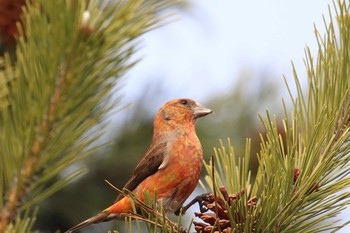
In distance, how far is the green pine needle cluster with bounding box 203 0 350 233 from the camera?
172 cm

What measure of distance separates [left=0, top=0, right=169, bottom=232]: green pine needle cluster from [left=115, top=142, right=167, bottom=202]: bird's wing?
2.09 m

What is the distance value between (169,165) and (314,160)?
6.16ft

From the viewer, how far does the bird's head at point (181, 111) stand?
12.8ft

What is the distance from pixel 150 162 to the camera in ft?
12.0

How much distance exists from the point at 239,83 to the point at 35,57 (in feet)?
9.85

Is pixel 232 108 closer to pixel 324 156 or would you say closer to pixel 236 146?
pixel 236 146

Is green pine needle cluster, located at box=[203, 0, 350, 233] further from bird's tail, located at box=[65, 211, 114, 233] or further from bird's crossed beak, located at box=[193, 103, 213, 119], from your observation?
bird's crossed beak, located at box=[193, 103, 213, 119]

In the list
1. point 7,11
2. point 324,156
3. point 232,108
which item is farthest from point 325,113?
point 232,108

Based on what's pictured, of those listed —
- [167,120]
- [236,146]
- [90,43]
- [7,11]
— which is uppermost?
[7,11]

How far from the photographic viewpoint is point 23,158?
1377 mm

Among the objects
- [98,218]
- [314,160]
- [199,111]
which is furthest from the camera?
[199,111]

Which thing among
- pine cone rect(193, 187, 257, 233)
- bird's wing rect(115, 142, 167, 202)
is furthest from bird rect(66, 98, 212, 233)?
pine cone rect(193, 187, 257, 233)

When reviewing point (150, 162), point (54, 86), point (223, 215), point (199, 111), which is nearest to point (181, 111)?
point (199, 111)

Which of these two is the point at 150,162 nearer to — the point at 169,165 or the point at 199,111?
the point at 169,165
